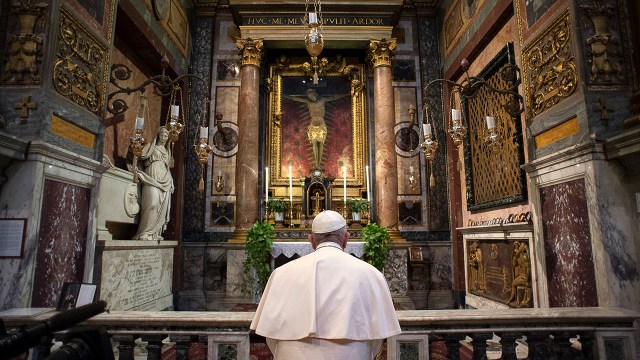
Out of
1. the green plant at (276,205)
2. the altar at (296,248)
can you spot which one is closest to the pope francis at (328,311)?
the altar at (296,248)

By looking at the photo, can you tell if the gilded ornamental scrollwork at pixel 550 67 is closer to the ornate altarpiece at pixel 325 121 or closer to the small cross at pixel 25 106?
the ornate altarpiece at pixel 325 121

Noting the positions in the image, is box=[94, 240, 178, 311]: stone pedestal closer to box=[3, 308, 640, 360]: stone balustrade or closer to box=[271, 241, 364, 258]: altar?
box=[271, 241, 364, 258]: altar

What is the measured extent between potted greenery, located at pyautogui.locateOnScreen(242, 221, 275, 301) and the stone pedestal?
1.63m

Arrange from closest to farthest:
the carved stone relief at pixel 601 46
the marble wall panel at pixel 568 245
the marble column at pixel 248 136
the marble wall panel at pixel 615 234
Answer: the marble wall panel at pixel 615 234 < the marble wall panel at pixel 568 245 < the carved stone relief at pixel 601 46 < the marble column at pixel 248 136

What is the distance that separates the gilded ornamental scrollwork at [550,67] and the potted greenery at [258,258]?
16.4 ft

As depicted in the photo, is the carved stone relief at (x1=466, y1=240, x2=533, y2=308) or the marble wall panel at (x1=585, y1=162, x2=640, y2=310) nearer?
the marble wall panel at (x1=585, y1=162, x2=640, y2=310)

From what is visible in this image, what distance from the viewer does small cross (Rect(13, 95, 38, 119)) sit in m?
4.34

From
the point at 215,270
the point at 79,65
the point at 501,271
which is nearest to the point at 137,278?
the point at 215,270

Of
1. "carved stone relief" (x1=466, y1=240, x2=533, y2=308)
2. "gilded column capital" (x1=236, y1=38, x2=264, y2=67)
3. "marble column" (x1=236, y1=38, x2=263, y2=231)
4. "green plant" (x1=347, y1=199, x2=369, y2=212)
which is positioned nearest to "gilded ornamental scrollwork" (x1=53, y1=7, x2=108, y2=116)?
"marble column" (x1=236, y1=38, x2=263, y2=231)

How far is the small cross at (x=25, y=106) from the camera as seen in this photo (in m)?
4.34

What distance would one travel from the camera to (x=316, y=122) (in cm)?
1007

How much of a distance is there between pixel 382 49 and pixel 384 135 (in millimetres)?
2104

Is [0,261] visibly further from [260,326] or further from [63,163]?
[260,326]

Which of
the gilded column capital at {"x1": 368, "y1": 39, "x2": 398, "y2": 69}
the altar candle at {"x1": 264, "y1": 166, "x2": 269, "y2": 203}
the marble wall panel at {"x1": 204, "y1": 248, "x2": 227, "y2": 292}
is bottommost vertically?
the marble wall panel at {"x1": 204, "y1": 248, "x2": 227, "y2": 292}
